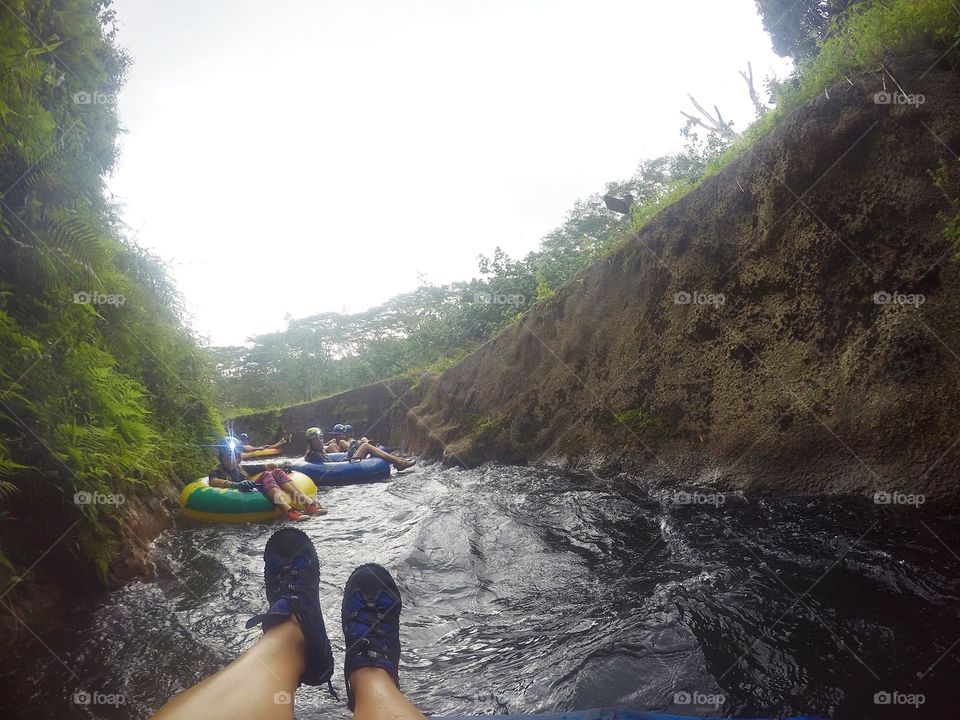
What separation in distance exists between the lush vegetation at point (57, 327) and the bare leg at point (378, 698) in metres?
2.14

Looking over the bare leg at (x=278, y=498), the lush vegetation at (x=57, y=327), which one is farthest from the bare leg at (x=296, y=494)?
the lush vegetation at (x=57, y=327)

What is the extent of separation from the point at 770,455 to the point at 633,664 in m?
2.81

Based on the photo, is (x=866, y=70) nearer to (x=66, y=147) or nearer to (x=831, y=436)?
(x=831, y=436)

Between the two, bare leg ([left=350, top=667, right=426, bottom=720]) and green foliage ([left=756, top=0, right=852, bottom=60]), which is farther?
green foliage ([left=756, top=0, right=852, bottom=60])

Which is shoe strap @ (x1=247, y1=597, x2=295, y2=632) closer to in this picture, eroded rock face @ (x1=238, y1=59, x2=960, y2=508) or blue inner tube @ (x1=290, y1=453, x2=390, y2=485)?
eroded rock face @ (x1=238, y1=59, x2=960, y2=508)

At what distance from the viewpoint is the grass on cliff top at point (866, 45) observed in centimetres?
399

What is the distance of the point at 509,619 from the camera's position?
3.21m

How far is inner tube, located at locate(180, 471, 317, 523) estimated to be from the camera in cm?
620

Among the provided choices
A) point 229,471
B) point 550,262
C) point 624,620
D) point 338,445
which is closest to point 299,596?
point 624,620

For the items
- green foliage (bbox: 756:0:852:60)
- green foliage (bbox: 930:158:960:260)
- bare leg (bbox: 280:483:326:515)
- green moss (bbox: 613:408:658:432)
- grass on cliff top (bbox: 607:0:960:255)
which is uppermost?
green foliage (bbox: 756:0:852:60)

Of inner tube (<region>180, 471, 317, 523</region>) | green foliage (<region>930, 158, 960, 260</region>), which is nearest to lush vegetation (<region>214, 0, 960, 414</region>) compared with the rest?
green foliage (<region>930, 158, 960, 260</region>)

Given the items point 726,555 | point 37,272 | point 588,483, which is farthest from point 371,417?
point 726,555

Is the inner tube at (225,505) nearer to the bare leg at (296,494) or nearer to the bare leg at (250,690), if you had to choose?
the bare leg at (296,494)

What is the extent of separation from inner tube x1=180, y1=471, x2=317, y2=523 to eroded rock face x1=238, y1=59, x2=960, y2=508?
4360 mm
